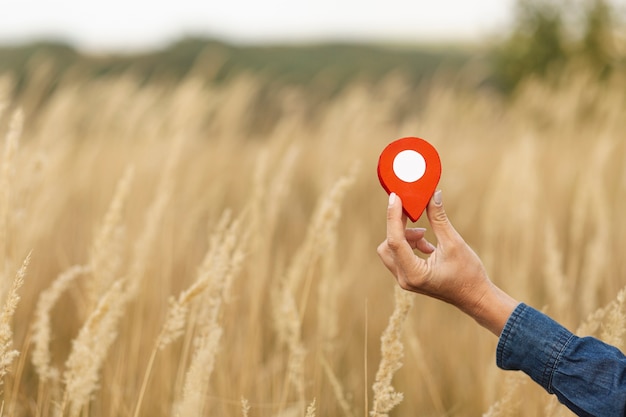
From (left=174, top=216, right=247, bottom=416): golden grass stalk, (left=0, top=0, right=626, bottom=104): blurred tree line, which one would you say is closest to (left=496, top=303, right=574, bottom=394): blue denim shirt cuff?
(left=174, top=216, right=247, bottom=416): golden grass stalk

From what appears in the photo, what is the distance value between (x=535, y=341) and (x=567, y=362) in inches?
1.7

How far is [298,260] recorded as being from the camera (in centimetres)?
134

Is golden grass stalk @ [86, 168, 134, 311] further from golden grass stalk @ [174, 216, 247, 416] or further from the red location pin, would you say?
the red location pin

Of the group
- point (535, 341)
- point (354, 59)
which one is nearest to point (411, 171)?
point (535, 341)

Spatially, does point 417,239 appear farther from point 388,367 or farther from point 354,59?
point 354,59

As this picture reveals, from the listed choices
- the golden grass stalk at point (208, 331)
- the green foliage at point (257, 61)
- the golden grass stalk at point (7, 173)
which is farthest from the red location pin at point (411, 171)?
the green foliage at point (257, 61)

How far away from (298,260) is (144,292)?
2.06 ft

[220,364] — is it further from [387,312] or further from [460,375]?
[387,312]

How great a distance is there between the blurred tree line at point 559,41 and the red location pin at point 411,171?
889cm

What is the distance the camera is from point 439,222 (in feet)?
2.72

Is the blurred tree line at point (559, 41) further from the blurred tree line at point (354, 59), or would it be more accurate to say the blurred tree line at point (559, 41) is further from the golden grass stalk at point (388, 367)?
the golden grass stalk at point (388, 367)

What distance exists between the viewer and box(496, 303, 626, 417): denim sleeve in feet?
2.54

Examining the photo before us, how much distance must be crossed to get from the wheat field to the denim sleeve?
0.53 ft

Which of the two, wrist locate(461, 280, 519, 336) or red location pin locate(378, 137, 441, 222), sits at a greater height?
red location pin locate(378, 137, 441, 222)
